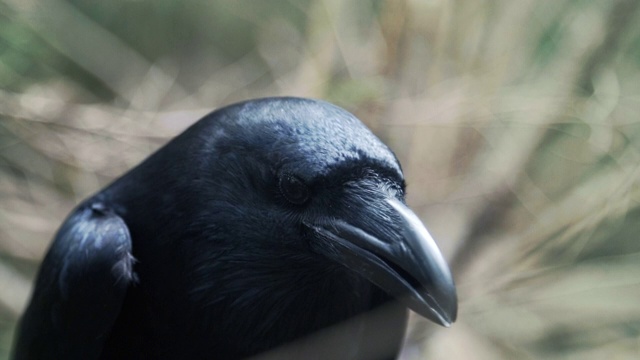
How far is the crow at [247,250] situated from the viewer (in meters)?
2.21

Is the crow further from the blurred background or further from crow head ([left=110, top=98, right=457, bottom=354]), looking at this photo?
the blurred background

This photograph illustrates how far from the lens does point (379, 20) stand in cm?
394

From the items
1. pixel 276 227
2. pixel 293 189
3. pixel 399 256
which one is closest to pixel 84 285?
pixel 276 227

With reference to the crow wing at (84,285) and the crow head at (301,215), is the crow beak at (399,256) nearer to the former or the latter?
the crow head at (301,215)

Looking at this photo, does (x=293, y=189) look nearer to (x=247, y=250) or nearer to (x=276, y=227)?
(x=276, y=227)

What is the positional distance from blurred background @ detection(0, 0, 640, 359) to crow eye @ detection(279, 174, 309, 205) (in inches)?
61.1

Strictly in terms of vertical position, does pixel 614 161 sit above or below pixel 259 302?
above

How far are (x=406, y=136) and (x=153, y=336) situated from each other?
5.70ft

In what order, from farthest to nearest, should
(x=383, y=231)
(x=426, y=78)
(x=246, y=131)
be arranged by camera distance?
(x=426, y=78)
(x=246, y=131)
(x=383, y=231)

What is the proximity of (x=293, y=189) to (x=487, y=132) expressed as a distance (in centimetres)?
181

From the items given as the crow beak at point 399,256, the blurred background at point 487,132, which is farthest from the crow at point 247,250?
the blurred background at point 487,132

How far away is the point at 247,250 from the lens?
2.44 m

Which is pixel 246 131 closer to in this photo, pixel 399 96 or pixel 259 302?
pixel 259 302

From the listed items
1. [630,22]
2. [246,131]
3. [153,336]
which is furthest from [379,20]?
[153,336]
